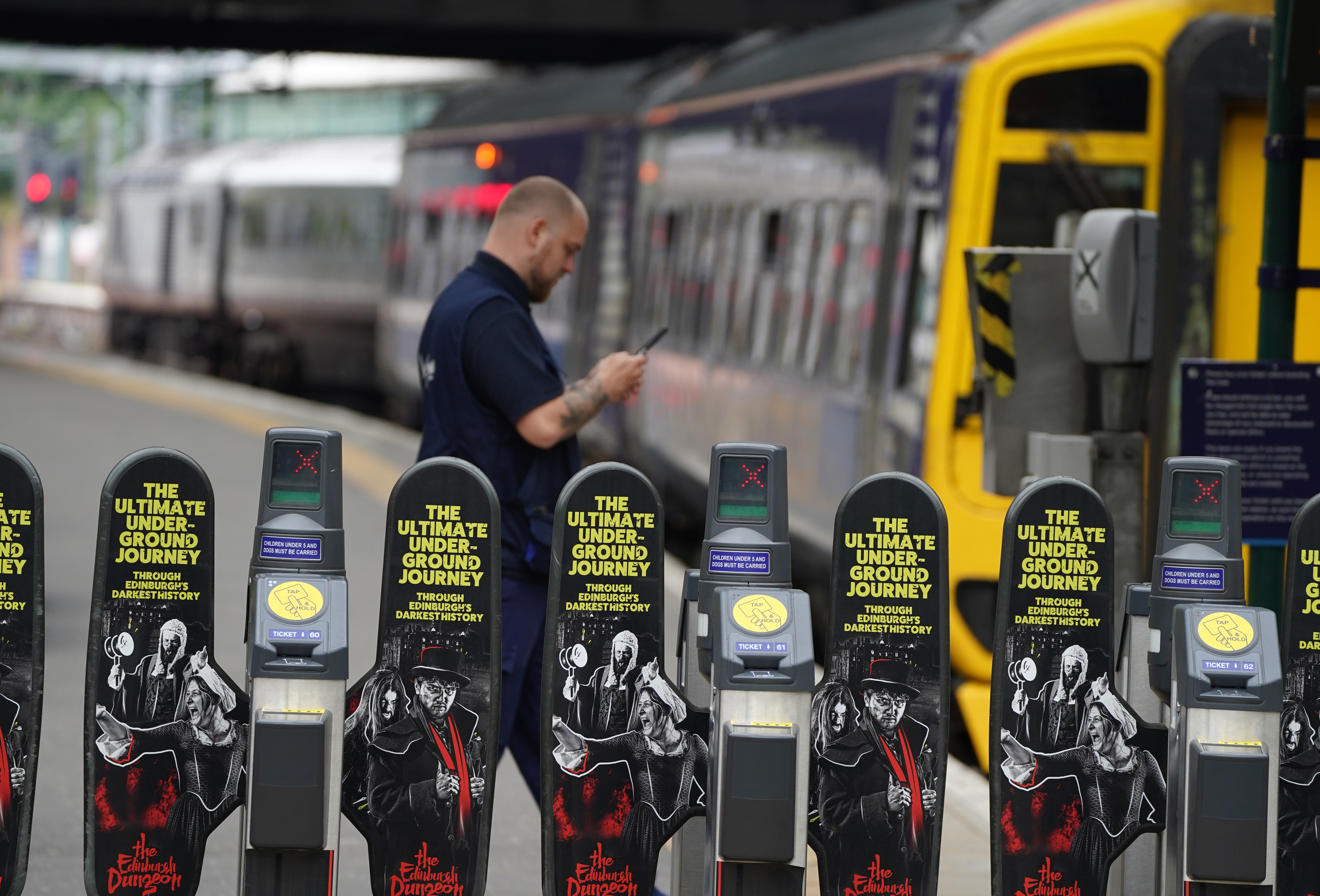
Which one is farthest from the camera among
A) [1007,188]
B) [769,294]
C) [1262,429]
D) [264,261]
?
[264,261]

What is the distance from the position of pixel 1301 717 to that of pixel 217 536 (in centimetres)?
898

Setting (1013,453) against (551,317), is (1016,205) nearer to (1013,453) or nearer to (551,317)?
(1013,453)

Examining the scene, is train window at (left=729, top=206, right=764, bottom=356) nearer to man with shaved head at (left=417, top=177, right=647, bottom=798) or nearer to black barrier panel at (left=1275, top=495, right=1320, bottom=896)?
man with shaved head at (left=417, top=177, right=647, bottom=798)

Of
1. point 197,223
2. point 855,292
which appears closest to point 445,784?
point 855,292

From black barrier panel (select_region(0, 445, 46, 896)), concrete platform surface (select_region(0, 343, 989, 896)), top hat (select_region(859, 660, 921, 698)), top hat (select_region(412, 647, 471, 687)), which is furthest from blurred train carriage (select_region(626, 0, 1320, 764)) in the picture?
black barrier panel (select_region(0, 445, 46, 896))

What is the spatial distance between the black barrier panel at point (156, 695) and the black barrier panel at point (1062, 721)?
1509 mm

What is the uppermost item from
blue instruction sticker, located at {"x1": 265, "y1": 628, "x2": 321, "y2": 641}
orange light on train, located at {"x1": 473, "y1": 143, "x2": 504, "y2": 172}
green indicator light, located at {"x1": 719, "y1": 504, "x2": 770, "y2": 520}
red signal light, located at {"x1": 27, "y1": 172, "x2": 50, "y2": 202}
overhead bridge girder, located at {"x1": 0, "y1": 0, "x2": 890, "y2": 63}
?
red signal light, located at {"x1": 27, "y1": 172, "x2": 50, "y2": 202}

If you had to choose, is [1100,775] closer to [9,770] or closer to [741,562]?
[741,562]

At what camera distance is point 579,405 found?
210 inches

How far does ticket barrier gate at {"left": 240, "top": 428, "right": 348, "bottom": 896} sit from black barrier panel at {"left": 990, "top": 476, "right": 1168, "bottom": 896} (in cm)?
129

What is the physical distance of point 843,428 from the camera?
1020 centimetres

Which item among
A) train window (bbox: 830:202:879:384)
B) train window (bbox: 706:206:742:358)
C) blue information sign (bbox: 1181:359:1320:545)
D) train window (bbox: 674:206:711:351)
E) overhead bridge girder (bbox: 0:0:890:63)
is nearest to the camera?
blue information sign (bbox: 1181:359:1320:545)

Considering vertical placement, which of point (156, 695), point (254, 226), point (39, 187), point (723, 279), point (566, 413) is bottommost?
point (156, 695)

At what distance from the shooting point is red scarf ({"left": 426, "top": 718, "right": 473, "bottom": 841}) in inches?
180
